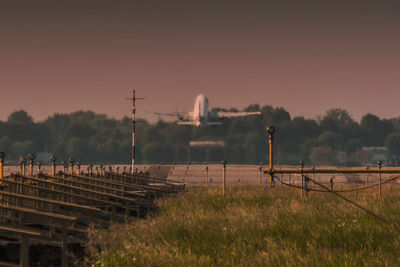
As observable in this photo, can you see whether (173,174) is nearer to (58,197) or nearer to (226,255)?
(58,197)

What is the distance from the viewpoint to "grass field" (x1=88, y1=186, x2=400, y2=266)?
39.9 ft

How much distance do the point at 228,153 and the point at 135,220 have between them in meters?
180

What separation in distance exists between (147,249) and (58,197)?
10816 mm

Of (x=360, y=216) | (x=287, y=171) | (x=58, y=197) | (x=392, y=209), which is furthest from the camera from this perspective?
(x=58, y=197)

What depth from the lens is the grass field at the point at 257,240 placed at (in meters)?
12.2

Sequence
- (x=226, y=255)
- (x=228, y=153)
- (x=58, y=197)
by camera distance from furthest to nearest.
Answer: (x=228, y=153)
(x=58, y=197)
(x=226, y=255)

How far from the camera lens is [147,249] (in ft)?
43.5

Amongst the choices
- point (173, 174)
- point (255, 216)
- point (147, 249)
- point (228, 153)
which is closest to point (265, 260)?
point (147, 249)

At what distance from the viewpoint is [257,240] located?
1442 centimetres

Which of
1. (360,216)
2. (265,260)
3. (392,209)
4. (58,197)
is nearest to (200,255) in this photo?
(265,260)

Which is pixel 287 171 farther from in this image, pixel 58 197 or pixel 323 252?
pixel 58 197

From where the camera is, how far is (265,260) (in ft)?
39.5

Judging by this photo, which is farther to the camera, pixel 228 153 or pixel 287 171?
pixel 228 153

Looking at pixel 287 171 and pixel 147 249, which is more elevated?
pixel 287 171
